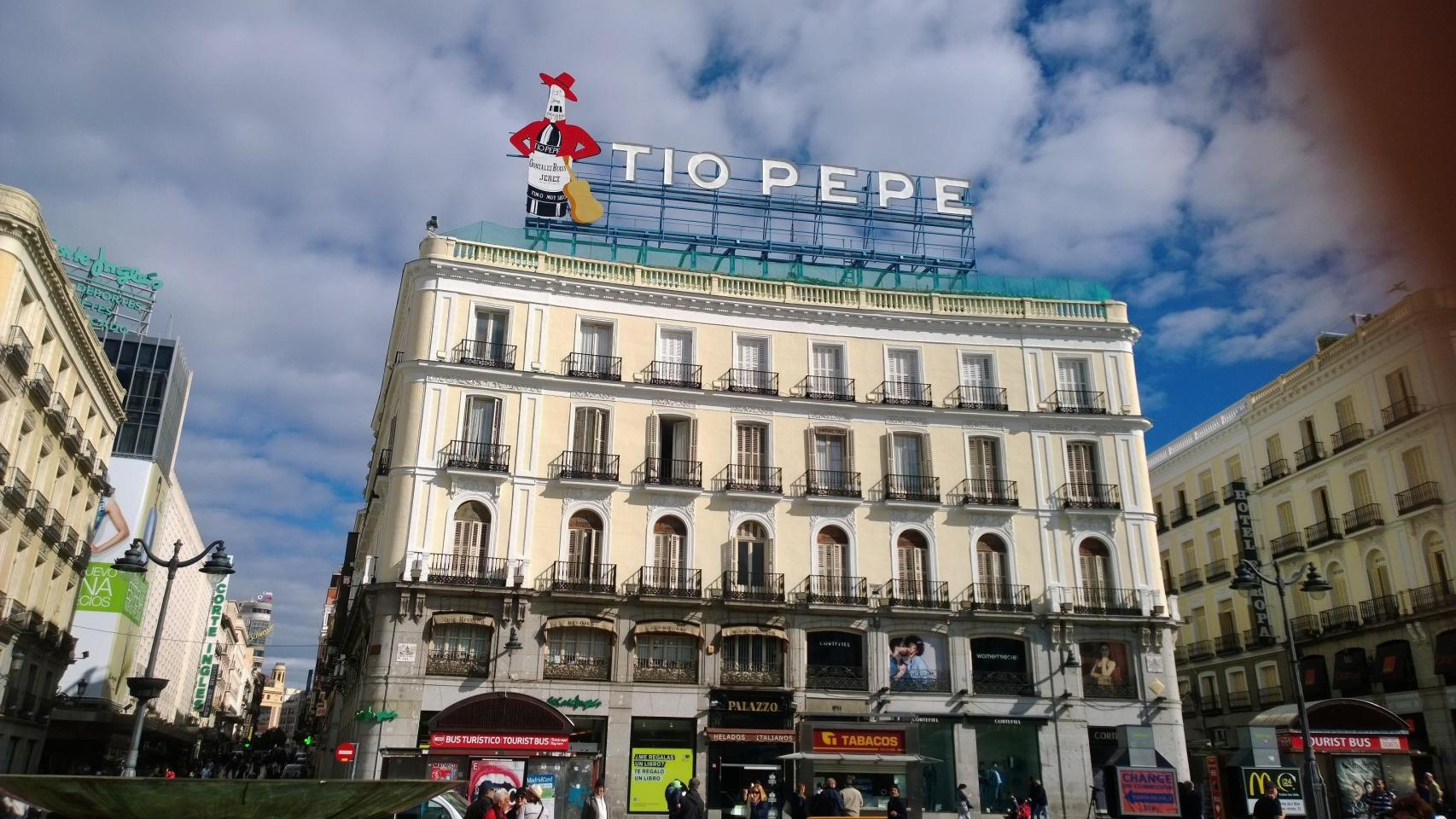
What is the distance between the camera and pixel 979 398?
37406mm

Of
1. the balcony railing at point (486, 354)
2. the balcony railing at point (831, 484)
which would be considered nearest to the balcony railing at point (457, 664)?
the balcony railing at point (486, 354)

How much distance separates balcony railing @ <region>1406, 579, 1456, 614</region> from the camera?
34281mm

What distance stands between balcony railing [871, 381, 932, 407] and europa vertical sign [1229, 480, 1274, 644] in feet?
53.4

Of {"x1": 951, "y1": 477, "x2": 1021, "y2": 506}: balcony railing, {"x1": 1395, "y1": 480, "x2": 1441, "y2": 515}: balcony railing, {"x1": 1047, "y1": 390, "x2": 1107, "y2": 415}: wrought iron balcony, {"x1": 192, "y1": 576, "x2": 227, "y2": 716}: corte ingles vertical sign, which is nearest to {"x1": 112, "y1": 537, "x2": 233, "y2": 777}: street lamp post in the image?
{"x1": 951, "y1": 477, "x2": 1021, "y2": 506}: balcony railing

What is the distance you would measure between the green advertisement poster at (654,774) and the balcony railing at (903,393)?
46.1ft

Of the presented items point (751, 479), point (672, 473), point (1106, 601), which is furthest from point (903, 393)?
point (1106, 601)

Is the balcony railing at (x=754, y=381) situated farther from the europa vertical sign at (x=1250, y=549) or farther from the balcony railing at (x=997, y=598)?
the europa vertical sign at (x=1250, y=549)

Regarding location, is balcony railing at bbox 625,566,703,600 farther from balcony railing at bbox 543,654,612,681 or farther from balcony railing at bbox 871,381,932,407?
balcony railing at bbox 871,381,932,407

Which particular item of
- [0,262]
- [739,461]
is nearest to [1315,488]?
[739,461]

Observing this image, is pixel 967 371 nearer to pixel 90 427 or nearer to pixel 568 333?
pixel 568 333

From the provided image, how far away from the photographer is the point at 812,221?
40344mm

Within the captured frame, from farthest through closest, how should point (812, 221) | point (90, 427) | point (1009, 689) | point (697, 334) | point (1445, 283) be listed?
1. point (90, 427)
2. point (812, 221)
3. point (697, 334)
4. point (1009, 689)
5. point (1445, 283)

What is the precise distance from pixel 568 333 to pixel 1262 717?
24.2 metres

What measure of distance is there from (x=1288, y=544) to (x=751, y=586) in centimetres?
2440
